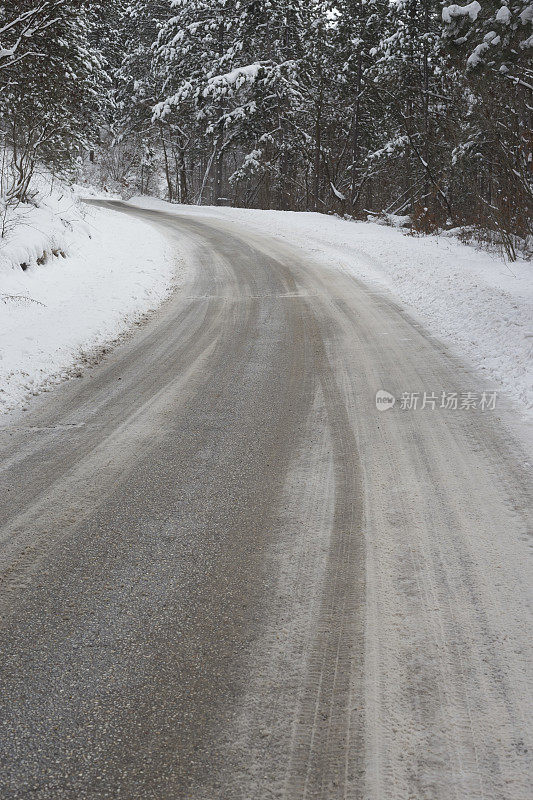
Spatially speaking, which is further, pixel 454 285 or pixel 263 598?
pixel 454 285

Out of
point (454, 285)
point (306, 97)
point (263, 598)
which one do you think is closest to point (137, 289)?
point (454, 285)

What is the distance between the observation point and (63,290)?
350 inches

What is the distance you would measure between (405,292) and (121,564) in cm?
768

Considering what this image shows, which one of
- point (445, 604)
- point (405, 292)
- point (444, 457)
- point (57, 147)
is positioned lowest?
point (445, 604)

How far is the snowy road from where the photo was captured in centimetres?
185

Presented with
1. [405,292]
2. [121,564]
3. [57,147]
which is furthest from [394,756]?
[57,147]

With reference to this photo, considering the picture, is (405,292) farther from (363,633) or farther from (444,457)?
(363,633)

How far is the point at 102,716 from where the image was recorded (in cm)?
198

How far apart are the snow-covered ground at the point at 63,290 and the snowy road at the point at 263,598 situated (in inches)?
40.9
